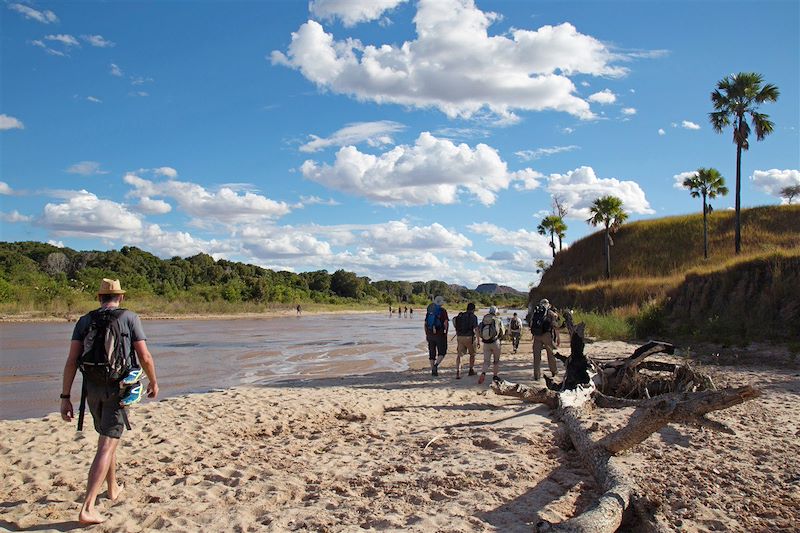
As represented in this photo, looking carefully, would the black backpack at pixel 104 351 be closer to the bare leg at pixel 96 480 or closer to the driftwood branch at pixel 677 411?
the bare leg at pixel 96 480

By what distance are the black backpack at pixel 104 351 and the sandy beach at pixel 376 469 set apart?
3.99ft

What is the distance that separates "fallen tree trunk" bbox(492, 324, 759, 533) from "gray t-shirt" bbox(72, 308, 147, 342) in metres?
3.50

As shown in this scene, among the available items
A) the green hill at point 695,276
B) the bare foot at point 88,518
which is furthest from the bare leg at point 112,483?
the green hill at point 695,276

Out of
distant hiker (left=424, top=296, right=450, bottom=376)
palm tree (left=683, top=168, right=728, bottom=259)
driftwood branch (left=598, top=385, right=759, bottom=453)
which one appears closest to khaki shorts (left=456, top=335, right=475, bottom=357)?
distant hiker (left=424, top=296, right=450, bottom=376)

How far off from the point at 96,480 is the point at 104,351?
1.05 metres

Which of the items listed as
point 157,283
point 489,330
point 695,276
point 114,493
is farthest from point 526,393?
point 157,283

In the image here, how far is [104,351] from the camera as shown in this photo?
Result: 4.71m

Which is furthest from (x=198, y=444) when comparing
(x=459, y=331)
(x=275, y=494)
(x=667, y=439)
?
(x=459, y=331)

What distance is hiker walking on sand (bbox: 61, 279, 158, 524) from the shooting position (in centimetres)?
472

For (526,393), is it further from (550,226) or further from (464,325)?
(550,226)

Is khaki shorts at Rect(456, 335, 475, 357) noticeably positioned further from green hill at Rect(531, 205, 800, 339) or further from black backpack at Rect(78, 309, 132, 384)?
green hill at Rect(531, 205, 800, 339)

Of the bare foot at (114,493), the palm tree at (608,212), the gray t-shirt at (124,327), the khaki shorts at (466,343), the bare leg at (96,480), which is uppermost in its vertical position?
the palm tree at (608,212)

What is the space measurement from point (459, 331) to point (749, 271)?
1358cm

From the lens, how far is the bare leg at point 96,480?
15.4ft
